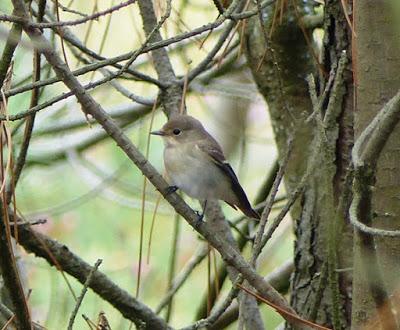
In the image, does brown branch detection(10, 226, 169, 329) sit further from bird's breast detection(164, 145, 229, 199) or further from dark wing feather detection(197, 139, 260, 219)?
dark wing feather detection(197, 139, 260, 219)

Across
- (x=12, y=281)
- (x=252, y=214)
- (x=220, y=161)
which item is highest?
(x=220, y=161)

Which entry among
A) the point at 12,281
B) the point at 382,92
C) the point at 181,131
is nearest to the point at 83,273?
the point at 12,281

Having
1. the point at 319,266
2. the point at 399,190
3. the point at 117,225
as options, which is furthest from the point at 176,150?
the point at 117,225

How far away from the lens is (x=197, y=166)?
2.92 meters

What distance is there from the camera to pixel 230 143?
457 centimetres

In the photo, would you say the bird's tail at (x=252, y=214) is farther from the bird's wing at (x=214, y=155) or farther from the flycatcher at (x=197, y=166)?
the bird's wing at (x=214, y=155)

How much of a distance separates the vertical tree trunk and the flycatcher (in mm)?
895

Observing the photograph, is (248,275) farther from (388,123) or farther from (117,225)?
(117,225)

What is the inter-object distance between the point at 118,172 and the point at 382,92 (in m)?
1.81

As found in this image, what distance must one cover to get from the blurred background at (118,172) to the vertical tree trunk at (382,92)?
3.29ft

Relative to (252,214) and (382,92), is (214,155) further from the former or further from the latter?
(382,92)

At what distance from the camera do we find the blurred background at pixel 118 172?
335 centimetres

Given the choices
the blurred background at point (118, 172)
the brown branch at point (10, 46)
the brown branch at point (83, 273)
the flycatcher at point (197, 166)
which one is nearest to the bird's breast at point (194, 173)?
the flycatcher at point (197, 166)

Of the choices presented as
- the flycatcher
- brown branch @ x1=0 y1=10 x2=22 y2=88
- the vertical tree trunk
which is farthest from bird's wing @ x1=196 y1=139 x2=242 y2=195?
brown branch @ x1=0 y1=10 x2=22 y2=88
